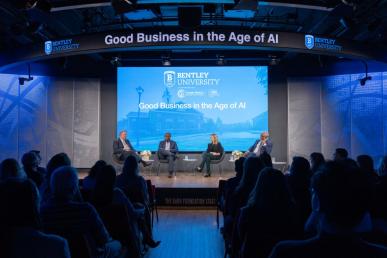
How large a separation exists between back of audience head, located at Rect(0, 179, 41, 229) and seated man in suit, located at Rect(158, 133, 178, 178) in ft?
28.3

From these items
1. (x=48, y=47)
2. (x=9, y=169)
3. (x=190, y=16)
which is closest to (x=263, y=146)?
(x=190, y=16)

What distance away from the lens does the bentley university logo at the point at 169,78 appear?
11.6 m

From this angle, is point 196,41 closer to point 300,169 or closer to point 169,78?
point 300,169

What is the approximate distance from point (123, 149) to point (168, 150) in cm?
121

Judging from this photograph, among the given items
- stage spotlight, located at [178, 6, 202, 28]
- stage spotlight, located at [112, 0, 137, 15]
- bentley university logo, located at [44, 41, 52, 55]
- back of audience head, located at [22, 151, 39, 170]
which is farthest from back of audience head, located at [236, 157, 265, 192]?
bentley university logo, located at [44, 41, 52, 55]

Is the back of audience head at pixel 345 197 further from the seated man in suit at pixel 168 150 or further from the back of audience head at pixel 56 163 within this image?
the seated man in suit at pixel 168 150

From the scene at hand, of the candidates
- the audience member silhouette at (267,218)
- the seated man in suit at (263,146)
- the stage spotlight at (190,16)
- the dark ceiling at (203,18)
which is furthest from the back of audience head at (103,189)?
the seated man in suit at (263,146)

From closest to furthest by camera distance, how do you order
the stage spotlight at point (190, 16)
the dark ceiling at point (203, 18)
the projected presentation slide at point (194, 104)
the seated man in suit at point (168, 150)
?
the stage spotlight at point (190, 16)
the dark ceiling at point (203, 18)
the seated man in suit at point (168, 150)
the projected presentation slide at point (194, 104)

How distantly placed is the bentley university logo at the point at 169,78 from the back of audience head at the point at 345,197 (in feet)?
34.7

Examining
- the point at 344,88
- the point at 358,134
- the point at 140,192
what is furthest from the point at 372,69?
the point at 140,192

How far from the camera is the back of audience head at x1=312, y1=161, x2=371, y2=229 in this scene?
1104 millimetres

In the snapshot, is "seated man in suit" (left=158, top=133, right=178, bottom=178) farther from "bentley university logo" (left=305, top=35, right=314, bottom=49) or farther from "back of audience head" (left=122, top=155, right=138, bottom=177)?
"back of audience head" (left=122, top=155, right=138, bottom=177)

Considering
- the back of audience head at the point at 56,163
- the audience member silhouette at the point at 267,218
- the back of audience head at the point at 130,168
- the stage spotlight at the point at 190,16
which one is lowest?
the audience member silhouette at the point at 267,218

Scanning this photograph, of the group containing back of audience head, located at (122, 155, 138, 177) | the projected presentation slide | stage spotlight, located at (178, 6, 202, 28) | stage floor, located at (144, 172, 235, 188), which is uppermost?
stage spotlight, located at (178, 6, 202, 28)
